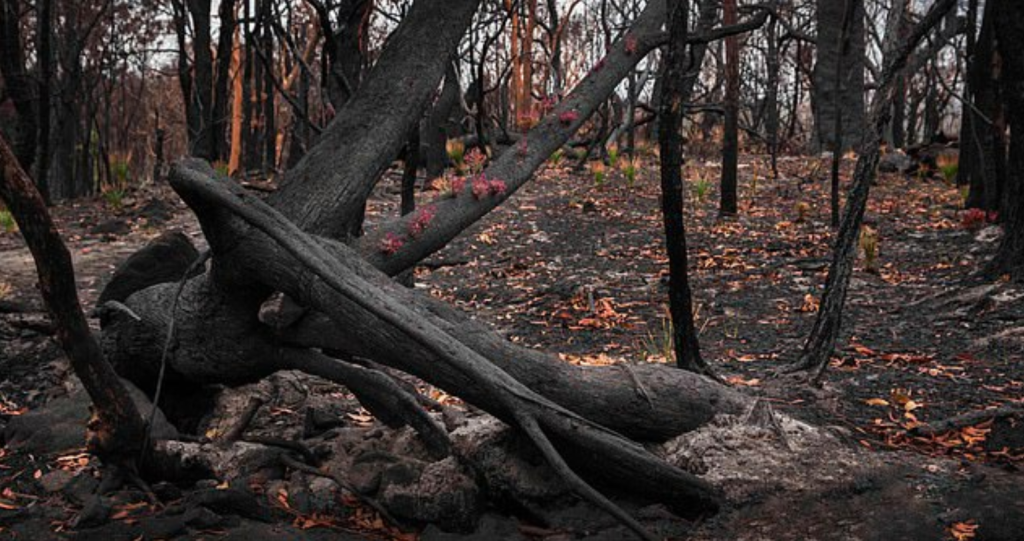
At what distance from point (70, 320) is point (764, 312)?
4.83 m

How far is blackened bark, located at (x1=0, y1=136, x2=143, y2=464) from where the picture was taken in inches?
100.0

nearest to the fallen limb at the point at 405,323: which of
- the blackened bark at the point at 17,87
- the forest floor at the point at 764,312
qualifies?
the forest floor at the point at 764,312

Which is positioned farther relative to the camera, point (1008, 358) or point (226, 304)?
point (1008, 358)

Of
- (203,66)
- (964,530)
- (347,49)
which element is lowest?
(964,530)

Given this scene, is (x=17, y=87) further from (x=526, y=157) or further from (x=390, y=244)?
(x=526, y=157)

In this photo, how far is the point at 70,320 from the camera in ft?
9.29

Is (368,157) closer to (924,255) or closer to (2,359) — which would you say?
A: (2,359)

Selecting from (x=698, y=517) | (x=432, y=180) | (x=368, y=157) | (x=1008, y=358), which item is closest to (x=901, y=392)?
(x=1008, y=358)

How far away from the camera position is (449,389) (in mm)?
3113

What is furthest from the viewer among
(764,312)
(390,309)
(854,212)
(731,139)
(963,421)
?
(731,139)

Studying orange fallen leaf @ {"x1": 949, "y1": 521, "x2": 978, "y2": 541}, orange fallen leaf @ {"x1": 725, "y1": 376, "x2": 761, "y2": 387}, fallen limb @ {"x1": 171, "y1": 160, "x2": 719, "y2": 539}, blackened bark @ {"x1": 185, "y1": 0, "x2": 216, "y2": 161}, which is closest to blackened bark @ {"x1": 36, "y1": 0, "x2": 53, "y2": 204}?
blackened bark @ {"x1": 185, "y1": 0, "x2": 216, "y2": 161}

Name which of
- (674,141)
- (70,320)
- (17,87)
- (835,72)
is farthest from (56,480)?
(835,72)

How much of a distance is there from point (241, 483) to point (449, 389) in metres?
1.00

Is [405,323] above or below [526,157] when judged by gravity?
below
